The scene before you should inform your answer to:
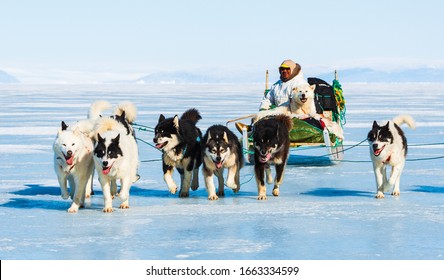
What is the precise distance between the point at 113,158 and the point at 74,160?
390 mm

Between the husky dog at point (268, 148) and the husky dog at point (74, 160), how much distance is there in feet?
5.30

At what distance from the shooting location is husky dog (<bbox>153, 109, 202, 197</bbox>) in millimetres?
7730

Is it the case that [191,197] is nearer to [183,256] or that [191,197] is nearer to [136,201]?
[136,201]

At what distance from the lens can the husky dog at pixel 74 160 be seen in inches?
270

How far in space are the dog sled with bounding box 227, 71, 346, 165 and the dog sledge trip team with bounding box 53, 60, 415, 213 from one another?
165 centimetres

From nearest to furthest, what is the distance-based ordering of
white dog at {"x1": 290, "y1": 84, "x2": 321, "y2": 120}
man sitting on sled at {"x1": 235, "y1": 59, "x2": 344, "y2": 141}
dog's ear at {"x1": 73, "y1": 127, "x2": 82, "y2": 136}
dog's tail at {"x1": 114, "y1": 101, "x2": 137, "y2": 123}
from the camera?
1. dog's ear at {"x1": 73, "y1": 127, "x2": 82, "y2": 136}
2. dog's tail at {"x1": 114, "y1": 101, "x2": 137, "y2": 123}
3. white dog at {"x1": 290, "y1": 84, "x2": 321, "y2": 120}
4. man sitting on sled at {"x1": 235, "y1": 59, "x2": 344, "y2": 141}

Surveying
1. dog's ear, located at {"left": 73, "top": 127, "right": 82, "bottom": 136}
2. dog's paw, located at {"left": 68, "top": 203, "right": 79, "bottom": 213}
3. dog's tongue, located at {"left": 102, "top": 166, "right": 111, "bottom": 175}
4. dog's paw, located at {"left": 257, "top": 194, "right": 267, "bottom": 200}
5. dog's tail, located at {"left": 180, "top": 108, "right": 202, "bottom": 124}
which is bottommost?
dog's paw, located at {"left": 257, "top": 194, "right": 267, "bottom": 200}

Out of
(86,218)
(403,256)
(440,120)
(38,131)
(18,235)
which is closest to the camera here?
(403,256)

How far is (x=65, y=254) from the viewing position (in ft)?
17.3

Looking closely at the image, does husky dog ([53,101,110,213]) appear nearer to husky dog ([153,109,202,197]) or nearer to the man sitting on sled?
husky dog ([153,109,202,197])

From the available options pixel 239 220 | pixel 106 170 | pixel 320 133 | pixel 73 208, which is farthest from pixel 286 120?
pixel 73 208

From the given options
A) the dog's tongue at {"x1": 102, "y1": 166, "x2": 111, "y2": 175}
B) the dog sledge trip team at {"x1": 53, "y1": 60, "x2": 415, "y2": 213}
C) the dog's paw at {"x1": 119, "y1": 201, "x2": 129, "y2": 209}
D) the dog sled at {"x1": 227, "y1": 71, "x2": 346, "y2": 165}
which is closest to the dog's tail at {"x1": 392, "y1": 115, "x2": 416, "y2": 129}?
the dog sledge trip team at {"x1": 53, "y1": 60, "x2": 415, "y2": 213}

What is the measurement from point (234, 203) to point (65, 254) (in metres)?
2.53

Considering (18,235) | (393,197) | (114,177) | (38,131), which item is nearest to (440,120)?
(38,131)
